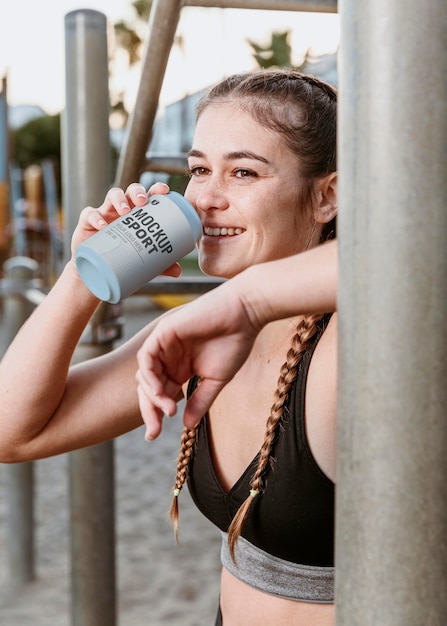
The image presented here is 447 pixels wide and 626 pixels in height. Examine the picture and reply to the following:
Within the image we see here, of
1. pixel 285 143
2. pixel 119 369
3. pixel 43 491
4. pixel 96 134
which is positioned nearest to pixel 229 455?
pixel 119 369

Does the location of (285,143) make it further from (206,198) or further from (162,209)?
(162,209)

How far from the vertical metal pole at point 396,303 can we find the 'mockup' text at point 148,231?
0.41m

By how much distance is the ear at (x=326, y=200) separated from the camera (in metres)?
1.31

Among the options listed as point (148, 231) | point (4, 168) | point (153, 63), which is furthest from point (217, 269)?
point (4, 168)

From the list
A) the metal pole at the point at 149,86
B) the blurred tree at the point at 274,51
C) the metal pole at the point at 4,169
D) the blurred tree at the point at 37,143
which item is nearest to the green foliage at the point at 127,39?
the blurred tree at the point at 37,143

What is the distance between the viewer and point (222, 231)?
115 centimetres

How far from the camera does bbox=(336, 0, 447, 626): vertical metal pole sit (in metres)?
0.46

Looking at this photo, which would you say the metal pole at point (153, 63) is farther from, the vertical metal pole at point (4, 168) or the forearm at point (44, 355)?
the vertical metal pole at point (4, 168)

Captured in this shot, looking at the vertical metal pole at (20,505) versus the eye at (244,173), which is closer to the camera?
the eye at (244,173)

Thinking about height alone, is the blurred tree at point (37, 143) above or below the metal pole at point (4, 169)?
above

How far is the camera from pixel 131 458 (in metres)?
4.60

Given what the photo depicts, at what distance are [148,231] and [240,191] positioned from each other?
328mm

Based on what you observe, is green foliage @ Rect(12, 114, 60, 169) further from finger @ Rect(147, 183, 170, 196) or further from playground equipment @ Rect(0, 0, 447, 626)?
playground equipment @ Rect(0, 0, 447, 626)

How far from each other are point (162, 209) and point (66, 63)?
0.83m
